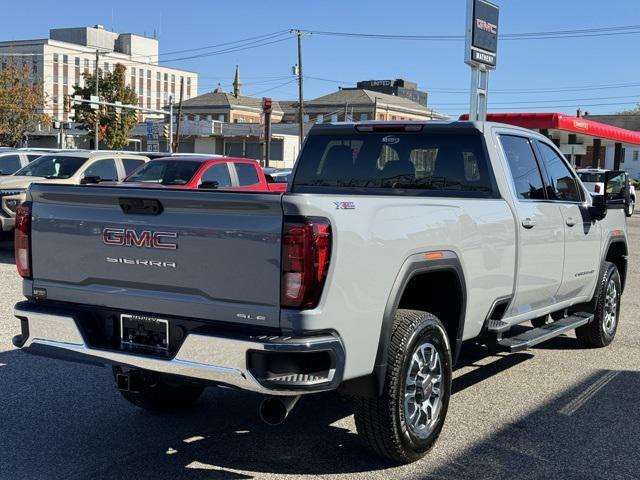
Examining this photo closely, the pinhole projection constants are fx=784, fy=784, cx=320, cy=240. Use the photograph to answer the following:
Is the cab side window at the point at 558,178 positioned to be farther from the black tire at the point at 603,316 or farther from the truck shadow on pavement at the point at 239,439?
the truck shadow on pavement at the point at 239,439

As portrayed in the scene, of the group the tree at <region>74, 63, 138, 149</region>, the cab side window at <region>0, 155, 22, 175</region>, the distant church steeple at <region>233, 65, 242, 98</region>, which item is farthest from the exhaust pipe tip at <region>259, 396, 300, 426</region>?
the distant church steeple at <region>233, 65, 242, 98</region>

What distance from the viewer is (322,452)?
15.4 feet

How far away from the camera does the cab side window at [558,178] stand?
21.1 ft

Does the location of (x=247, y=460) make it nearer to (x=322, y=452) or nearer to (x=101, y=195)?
(x=322, y=452)

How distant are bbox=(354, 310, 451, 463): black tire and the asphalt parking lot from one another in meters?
0.14

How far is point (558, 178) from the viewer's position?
6605 millimetres

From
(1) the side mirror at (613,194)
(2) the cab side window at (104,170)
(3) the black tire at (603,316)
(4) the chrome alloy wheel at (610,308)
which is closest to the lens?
(1) the side mirror at (613,194)

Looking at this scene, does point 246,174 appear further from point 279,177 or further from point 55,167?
point 279,177

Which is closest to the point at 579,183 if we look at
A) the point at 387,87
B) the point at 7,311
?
the point at 7,311

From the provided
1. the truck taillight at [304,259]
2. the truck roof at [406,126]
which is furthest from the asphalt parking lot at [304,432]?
the truck roof at [406,126]

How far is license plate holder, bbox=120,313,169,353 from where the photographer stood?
4.04m

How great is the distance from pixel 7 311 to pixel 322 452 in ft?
17.1

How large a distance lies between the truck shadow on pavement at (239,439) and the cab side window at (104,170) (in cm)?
895

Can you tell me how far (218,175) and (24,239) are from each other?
31.4 feet
